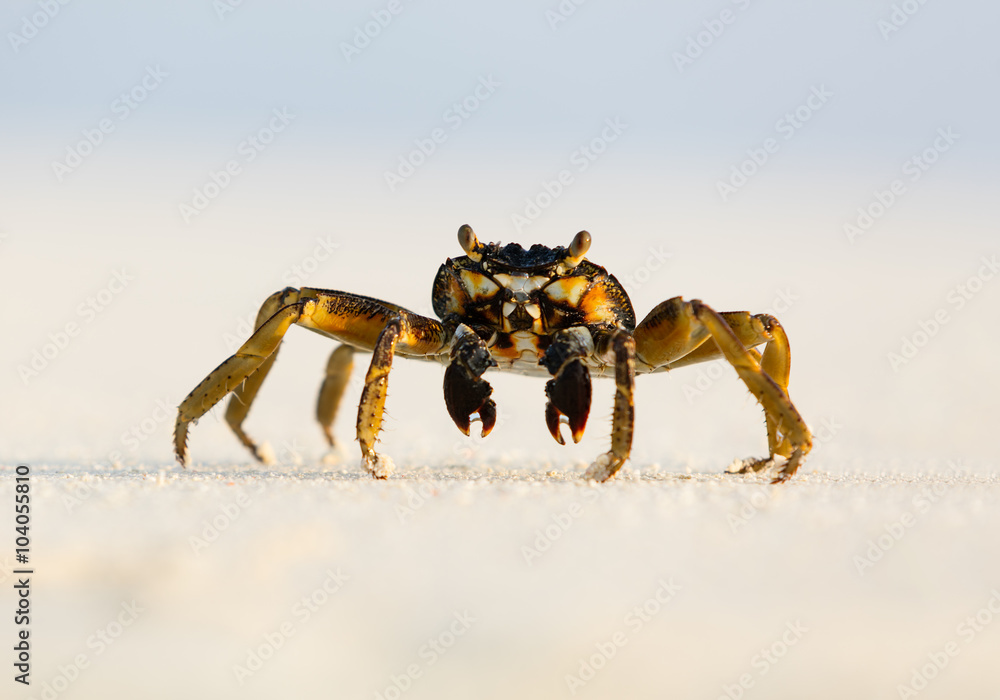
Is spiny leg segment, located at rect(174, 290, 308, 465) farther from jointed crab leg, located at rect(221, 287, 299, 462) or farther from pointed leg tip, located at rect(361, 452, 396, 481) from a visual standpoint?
pointed leg tip, located at rect(361, 452, 396, 481)

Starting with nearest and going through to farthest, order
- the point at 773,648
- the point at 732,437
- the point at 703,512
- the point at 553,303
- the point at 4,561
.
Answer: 1. the point at 773,648
2. the point at 4,561
3. the point at 703,512
4. the point at 553,303
5. the point at 732,437

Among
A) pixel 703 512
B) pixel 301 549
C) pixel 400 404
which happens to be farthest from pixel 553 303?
pixel 400 404

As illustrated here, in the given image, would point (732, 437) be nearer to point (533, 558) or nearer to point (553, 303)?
point (553, 303)

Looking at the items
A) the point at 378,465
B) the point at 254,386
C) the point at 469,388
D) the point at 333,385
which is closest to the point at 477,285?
the point at 469,388

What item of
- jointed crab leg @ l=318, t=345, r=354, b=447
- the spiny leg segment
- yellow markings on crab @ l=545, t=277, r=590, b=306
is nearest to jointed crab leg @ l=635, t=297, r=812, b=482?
yellow markings on crab @ l=545, t=277, r=590, b=306

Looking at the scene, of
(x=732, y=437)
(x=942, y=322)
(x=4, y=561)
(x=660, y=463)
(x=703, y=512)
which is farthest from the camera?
(x=942, y=322)

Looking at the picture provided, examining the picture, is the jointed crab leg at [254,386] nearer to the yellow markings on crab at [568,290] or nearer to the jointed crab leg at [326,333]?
the jointed crab leg at [326,333]

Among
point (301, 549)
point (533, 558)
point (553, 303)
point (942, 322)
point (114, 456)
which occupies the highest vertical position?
point (942, 322)

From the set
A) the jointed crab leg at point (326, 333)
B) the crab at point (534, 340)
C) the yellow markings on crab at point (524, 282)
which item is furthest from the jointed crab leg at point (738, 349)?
the jointed crab leg at point (326, 333)
